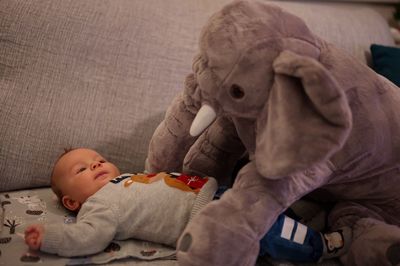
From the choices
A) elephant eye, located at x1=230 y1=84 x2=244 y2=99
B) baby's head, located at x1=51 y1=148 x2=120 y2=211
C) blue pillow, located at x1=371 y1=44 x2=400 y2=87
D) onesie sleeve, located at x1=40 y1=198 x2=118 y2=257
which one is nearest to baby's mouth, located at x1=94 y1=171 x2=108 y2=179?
baby's head, located at x1=51 y1=148 x2=120 y2=211

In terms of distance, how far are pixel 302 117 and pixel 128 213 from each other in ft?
1.49

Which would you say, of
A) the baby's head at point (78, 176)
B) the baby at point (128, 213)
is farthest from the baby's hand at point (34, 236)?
the baby's head at point (78, 176)

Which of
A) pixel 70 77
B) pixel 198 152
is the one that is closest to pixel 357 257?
pixel 198 152

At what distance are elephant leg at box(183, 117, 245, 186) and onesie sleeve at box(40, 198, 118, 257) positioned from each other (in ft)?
0.82

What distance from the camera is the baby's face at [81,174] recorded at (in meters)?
1.07

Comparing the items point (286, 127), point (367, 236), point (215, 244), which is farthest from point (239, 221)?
point (367, 236)

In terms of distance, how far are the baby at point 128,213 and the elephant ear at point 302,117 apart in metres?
0.23

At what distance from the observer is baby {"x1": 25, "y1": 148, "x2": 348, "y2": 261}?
901 millimetres

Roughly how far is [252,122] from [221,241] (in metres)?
0.24

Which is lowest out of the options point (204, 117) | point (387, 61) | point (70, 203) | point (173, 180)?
point (70, 203)

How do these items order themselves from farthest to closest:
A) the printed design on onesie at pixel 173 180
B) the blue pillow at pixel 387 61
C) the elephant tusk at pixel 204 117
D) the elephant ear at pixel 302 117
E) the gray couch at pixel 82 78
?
the blue pillow at pixel 387 61 < the gray couch at pixel 82 78 < the printed design on onesie at pixel 173 180 < the elephant tusk at pixel 204 117 < the elephant ear at pixel 302 117

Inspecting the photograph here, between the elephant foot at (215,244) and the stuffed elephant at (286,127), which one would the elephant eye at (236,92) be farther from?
the elephant foot at (215,244)

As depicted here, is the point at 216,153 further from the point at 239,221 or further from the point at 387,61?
the point at 387,61

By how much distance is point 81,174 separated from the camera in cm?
108
